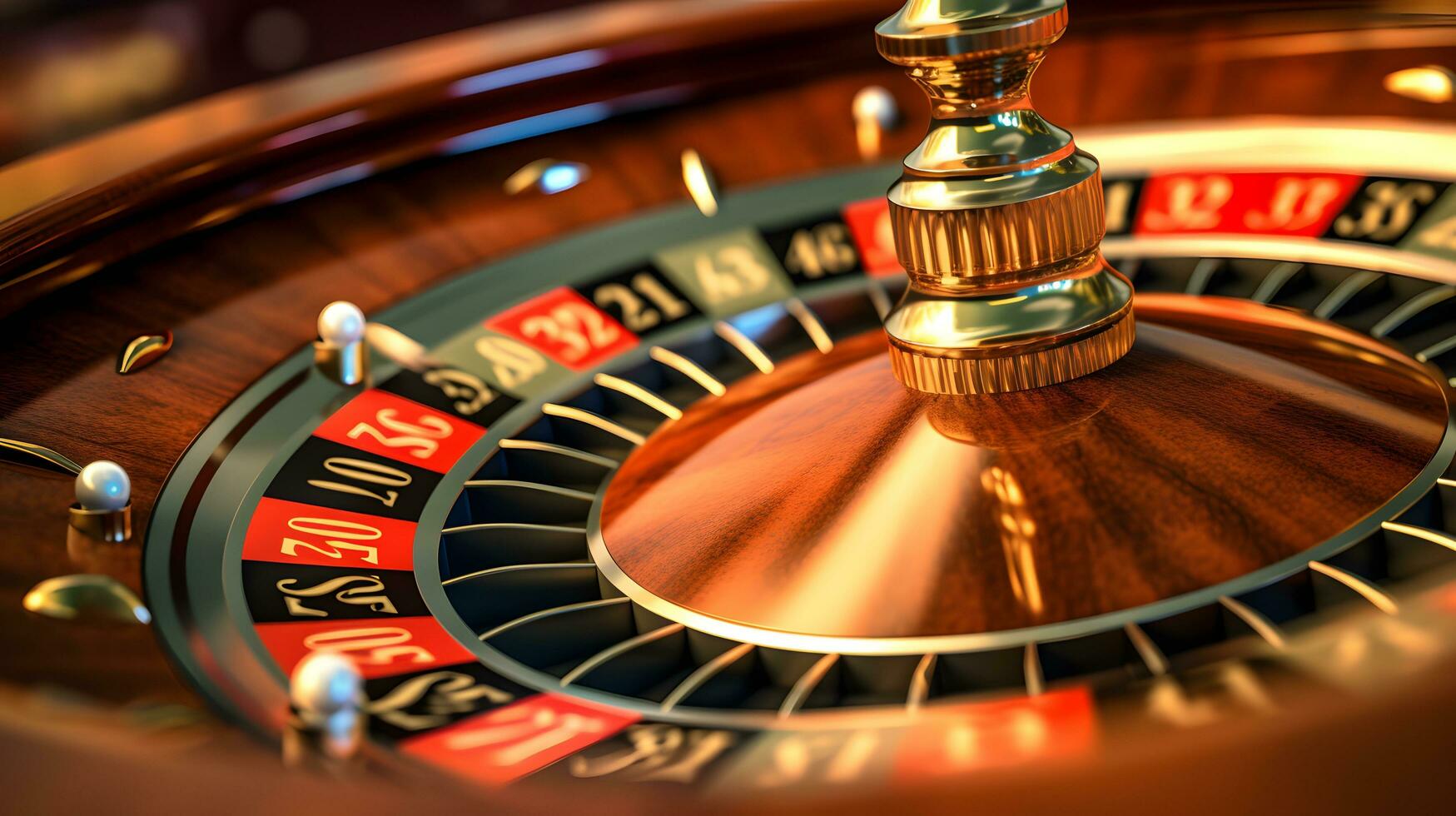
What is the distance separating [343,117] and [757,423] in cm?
93

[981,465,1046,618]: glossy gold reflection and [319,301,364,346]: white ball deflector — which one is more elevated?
[319,301,364,346]: white ball deflector

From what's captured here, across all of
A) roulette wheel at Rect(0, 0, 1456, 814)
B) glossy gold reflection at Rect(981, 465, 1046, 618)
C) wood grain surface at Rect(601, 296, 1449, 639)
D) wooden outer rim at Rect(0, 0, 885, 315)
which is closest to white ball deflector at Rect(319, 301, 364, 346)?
roulette wheel at Rect(0, 0, 1456, 814)

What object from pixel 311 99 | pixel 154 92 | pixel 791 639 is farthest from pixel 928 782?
pixel 154 92

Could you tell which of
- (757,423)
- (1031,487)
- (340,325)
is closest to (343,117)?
(340,325)

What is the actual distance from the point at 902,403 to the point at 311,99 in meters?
1.20

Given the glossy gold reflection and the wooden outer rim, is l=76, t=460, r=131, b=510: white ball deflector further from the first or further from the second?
the glossy gold reflection

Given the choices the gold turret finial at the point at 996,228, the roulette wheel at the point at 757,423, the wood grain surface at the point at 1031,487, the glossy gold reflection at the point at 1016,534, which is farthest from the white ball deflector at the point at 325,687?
the gold turret finial at the point at 996,228

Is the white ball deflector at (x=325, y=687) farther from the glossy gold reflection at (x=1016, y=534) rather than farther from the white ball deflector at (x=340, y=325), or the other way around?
the white ball deflector at (x=340, y=325)

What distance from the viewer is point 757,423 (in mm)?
1553

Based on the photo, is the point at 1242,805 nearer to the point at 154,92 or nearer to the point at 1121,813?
the point at 1121,813

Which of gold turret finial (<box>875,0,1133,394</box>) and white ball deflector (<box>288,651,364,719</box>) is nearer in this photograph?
white ball deflector (<box>288,651,364,719</box>)

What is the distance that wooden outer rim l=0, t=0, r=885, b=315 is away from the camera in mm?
1820

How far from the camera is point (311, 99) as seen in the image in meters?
2.21

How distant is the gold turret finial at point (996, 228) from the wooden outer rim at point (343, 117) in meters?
0.98
